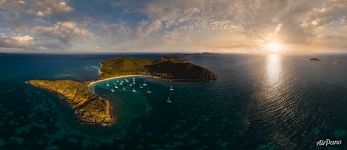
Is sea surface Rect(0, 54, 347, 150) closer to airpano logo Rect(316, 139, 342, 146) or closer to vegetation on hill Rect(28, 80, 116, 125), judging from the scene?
airpano logo Rect(316, 139, 342, 146)

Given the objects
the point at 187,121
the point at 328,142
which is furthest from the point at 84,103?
the point at 328,142

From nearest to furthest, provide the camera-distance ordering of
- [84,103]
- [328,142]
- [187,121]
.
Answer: [328,142]
[187,121]
[84,103]

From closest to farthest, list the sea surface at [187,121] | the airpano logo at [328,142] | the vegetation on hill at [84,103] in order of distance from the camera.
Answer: the airpano logo at [328,142], the sea surface at [187,121], the vegetation on hill at [84,103]

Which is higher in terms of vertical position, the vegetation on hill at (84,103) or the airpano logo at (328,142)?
the vegetation on hill at (84,103)

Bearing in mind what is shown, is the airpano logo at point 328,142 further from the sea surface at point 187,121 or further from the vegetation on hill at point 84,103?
the vegetation on hill at point 84,103

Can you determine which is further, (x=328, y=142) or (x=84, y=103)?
(x=84, y=103)

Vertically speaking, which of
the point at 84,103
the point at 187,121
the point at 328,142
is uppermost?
the point at 84,103

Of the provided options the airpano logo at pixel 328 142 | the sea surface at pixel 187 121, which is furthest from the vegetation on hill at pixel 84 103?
the airpano logo at pixel 328 142

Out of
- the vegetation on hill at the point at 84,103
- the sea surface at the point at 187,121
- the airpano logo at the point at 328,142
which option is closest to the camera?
the airpano logo at the point at 328,142

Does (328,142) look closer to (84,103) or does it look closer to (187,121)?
(187,121)

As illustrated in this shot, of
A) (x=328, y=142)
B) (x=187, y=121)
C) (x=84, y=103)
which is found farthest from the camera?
(x=84, y=103)

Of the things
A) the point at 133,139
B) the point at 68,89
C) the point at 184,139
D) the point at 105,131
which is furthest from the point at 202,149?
the point at 68,89

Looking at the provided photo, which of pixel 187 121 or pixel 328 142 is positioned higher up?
pixel 187 121
